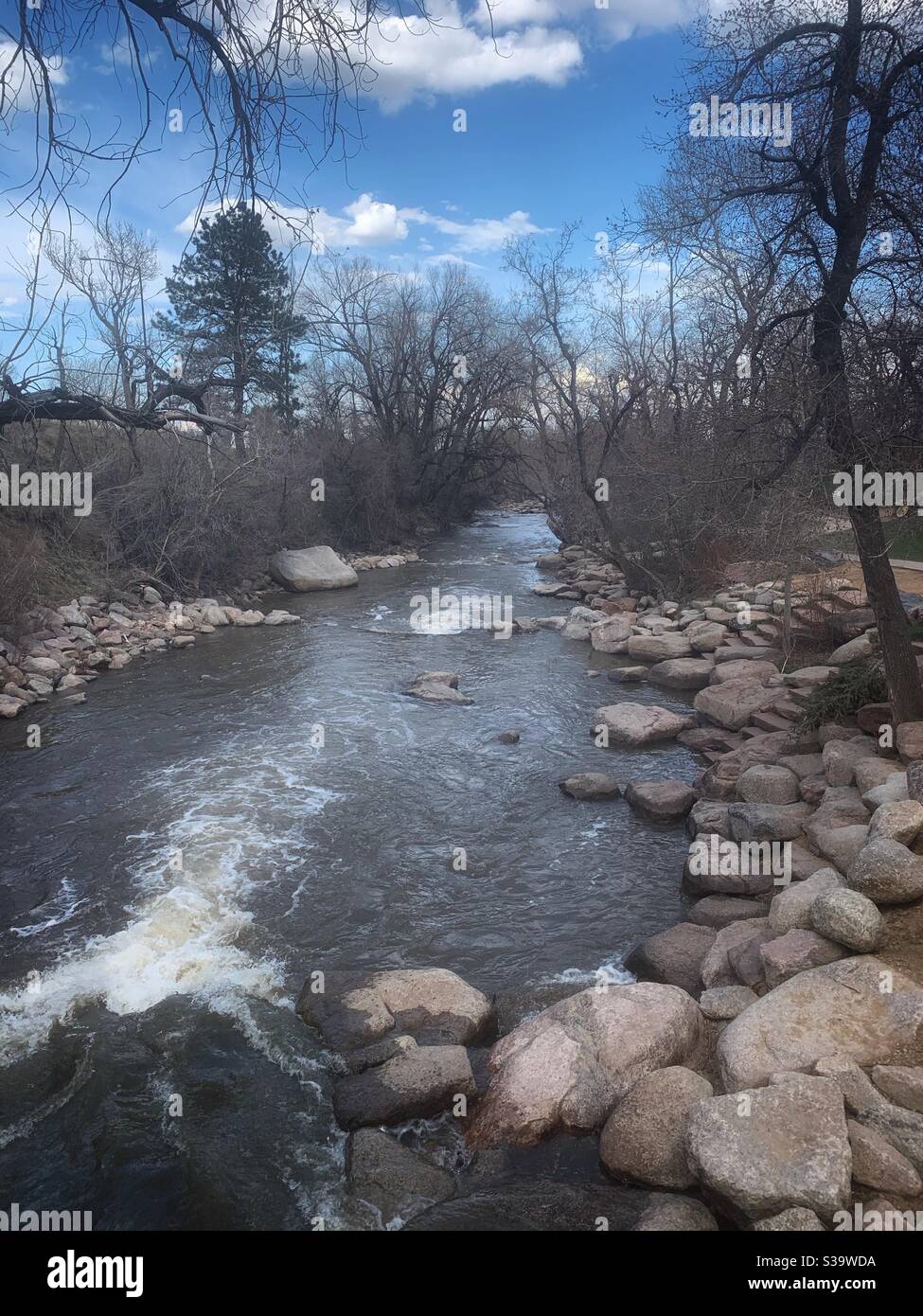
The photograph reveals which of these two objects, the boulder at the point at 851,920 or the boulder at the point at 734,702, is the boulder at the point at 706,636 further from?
the boulder at the point at 851,920

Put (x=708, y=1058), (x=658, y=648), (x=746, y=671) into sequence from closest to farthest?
(x=708, y=1058), (x=746, y=671), (x=658, y=648)

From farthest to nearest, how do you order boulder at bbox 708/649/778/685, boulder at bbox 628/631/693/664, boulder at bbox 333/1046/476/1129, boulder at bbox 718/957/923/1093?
1. boulder at bbox 628/631/693/664
2. boulder at bbox 708/649/778/685
3. boulder at bbox 333/1046/476/1129
4. boulder at bbox 718/957/923/1093

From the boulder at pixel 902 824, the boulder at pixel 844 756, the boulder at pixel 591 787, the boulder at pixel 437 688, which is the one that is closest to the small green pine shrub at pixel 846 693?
the boulder at pixel 844 756

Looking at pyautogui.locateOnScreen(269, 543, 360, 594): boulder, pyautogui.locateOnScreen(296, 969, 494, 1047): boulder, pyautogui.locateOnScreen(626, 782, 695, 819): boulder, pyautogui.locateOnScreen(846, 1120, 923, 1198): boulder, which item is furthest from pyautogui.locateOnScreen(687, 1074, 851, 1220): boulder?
pyautogui.locateOnScreen(269, 543, 360, 594): boulder

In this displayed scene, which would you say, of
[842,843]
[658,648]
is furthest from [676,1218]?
[658,648]

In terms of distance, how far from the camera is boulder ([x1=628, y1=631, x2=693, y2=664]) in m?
15.0

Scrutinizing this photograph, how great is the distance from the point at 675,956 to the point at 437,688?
751cm

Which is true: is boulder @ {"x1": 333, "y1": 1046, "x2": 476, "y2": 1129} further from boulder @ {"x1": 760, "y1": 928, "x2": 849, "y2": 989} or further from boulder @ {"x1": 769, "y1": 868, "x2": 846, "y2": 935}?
boulder @ {"x1": 769, "y1": 868, "x2": 846, "y2": 935}

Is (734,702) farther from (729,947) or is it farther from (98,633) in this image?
(98,633)

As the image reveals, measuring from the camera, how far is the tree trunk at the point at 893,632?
7.46m

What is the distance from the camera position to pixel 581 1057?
483 centimetres

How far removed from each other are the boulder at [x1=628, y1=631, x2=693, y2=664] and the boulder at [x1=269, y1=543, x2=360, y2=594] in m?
10.8

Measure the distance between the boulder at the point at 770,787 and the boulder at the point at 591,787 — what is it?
4.79ft

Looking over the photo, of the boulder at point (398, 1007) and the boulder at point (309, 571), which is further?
the boulder at point (309, 571)
